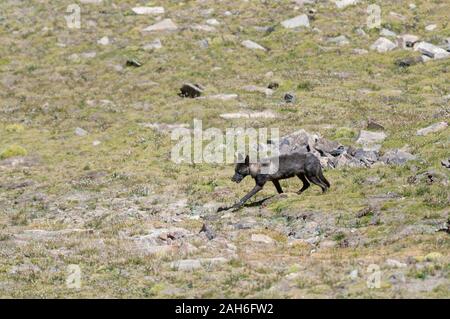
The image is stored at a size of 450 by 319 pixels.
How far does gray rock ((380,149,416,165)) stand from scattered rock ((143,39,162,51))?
3219 centimetres

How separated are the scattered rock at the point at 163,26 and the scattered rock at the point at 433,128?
3348 cm

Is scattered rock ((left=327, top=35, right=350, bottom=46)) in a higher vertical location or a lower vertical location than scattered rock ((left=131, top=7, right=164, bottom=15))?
higher

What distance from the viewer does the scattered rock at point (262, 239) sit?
20.7m

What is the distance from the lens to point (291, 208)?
24234 mm

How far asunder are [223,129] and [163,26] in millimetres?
24929

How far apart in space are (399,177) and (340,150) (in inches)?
246

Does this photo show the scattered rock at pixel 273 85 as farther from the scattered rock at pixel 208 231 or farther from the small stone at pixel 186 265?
the small stone at pixel 186 265

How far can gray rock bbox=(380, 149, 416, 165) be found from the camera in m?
29.1

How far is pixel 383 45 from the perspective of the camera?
55.3 m

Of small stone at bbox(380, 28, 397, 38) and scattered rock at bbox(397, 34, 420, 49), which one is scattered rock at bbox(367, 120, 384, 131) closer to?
scattered rock at bbox(397, 34, 420, 49)

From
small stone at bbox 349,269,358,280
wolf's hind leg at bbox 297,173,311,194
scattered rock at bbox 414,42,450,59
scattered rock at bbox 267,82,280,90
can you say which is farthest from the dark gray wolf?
Result: scattered rock at bbox 414,42,450,59

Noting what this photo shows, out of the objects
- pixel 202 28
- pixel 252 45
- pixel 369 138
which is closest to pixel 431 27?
pixel 252 45

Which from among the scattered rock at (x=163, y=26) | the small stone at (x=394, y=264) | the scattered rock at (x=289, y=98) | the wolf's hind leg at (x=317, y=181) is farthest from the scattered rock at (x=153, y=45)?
the small stone at (x=394, y=264)

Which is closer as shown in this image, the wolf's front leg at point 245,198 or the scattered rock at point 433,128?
the wolf's front leg at point 245,198
